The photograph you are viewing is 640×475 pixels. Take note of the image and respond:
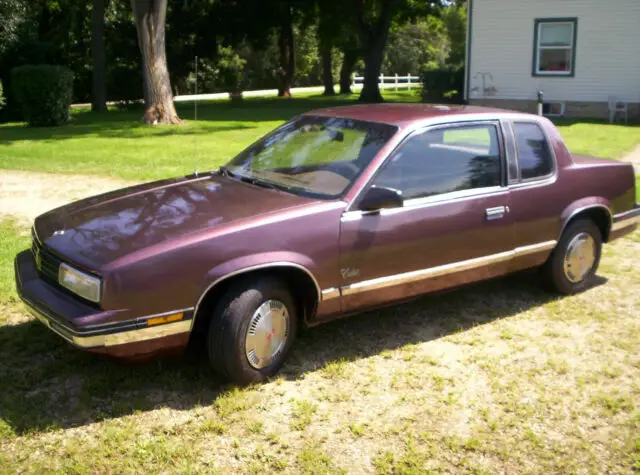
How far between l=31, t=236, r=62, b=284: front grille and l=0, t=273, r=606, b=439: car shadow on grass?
0.62 meters

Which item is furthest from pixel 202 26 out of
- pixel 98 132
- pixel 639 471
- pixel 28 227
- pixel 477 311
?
pixel 639 471

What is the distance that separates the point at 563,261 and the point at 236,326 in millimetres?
3114

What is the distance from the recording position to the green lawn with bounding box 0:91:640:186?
41.4 feet

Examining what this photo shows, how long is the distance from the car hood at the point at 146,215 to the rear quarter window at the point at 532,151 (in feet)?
6.41

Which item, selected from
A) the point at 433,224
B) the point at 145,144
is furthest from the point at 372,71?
the point at 433,224

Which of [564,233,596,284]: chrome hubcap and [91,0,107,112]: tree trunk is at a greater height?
[91,0,107,112]: tree trunk

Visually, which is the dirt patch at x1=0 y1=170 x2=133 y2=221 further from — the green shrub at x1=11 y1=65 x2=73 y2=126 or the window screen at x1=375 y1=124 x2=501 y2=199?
the green shrub at x1=11 y1=65 x2=73 y2=126

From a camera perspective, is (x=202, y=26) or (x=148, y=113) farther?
(x=202, y=26)

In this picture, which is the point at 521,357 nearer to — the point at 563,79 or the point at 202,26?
the point at 563,79

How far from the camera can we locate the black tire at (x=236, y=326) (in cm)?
403

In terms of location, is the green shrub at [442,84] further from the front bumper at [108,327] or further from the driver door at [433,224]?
the front bumper at [108,327]

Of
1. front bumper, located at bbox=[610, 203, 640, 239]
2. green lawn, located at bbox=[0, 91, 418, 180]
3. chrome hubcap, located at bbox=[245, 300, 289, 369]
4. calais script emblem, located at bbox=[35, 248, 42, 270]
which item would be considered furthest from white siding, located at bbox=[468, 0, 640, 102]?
calais script emblem, located at bbox=[35, 248, 42, 270]

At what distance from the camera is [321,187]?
4.72 meters

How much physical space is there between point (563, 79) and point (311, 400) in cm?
2103
